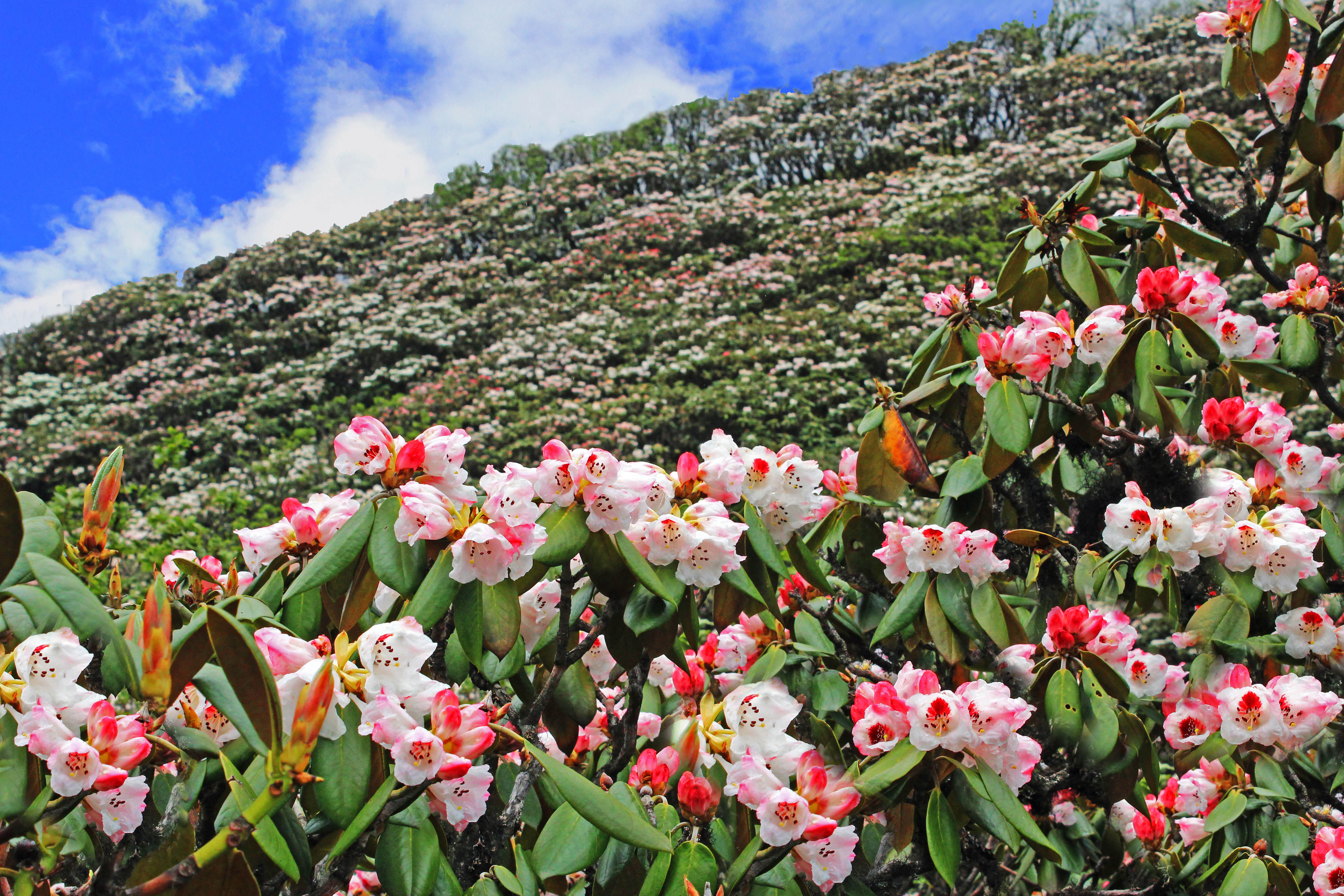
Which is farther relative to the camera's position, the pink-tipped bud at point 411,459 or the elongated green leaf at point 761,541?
the elongated green leaf at point 761,541

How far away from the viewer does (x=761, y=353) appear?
809 cm

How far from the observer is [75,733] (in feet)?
2.54

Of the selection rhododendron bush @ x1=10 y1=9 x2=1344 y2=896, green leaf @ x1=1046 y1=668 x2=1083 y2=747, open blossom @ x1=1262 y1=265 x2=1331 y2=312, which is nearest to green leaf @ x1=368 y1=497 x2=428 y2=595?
rhododendron bush @ x1=10 y1=9 x2=1344 y2=896

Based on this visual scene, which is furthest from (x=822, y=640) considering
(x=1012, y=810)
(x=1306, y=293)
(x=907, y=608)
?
(x=1306, y=293)

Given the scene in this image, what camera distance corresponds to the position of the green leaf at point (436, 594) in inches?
33.7

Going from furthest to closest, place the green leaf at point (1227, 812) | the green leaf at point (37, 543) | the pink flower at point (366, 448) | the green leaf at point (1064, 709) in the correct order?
the green leaf at point (1227, 812), the green leaf at point (1064, 709), the pink flower at point (366, 448), the green leaf at point (37, 543)

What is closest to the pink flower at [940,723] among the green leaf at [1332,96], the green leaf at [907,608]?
the green leaf at [907,608]

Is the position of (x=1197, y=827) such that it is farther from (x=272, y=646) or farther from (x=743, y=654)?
(x=272, y=646)

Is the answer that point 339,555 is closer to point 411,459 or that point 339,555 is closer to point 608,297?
point 411,459

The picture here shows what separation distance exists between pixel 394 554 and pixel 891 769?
595mm

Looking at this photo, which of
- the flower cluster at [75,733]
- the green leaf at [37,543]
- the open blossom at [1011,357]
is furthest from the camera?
the open blossom at [1011,357]

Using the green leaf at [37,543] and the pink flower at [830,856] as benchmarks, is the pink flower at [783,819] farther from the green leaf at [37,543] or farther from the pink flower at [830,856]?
the green leaf at [37,543]

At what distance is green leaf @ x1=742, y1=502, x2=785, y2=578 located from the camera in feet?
3.58

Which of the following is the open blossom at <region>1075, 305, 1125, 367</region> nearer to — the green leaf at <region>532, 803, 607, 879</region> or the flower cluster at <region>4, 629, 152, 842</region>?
the green leaf at <region>532, 803, 607, 879</region>
